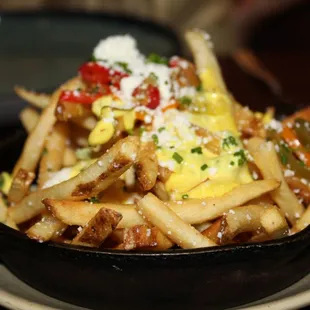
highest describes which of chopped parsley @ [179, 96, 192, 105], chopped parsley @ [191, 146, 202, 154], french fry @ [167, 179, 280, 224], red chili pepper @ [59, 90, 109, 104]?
red chili pepper @ [59, 90, 109, 104]

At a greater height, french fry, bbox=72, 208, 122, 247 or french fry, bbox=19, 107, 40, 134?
french fry, bbox=19, 107, 40, 134

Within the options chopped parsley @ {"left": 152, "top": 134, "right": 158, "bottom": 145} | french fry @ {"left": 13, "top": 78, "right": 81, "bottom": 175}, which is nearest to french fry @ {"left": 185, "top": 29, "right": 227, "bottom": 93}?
chopped parsley @ {"left": 152, "top": 134, "right": 158, "bottom": 145}

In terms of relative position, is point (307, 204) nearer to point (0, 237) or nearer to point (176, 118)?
point (176, 118)

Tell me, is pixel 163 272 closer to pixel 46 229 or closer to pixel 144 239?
pixel 144 239

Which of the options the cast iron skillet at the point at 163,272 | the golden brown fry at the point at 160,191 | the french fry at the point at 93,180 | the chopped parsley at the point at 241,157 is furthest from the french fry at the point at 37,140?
the chopped parsley at the point at 241,157

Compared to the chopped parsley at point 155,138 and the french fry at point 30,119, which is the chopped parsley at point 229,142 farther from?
the french fry at point 30,119

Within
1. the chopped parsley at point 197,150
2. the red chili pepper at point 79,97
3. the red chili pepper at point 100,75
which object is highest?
the red chili pepper at point 100,75

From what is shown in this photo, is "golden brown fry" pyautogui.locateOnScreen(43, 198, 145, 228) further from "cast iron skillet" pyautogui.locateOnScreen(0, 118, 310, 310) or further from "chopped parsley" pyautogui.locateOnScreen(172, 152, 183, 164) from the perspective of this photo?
"chopped parsley" pyautogui.locateOnScreen(172, 152, 183, 164)
